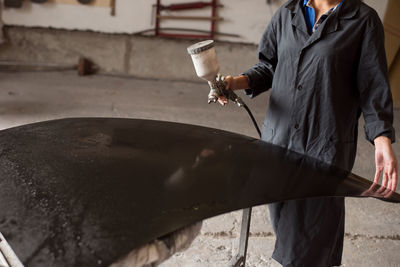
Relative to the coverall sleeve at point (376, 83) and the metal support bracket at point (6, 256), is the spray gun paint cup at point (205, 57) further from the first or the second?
the metal support bracket at point (6, 256)

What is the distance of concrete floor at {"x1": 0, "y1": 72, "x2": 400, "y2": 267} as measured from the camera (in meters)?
2.01

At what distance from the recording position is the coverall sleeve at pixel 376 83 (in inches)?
48.1

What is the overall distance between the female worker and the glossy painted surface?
109 mm

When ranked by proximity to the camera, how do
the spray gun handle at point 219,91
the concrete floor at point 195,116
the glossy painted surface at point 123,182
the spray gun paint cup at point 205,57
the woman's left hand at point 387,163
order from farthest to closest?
1. the concrete floor at point 195,116
2. the spray gun handle at point 219,91
3. the spray gun paint cup at point 205,57
4. the woman's left hand at point 387,163
5. the glossy painted surface at point 123,182

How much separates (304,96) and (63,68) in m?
3.94

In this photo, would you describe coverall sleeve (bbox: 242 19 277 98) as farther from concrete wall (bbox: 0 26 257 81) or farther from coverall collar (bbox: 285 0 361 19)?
concrete wall (bbox: 0 26 257 81)

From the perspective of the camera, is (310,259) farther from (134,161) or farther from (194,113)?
(194,113)

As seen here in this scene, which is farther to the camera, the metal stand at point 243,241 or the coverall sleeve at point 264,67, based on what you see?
the coverall sleeve at point 264,67

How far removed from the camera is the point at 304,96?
4.38 ft

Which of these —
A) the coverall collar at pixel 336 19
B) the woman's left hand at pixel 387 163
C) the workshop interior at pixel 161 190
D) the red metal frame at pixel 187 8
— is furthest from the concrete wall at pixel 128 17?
the woman's left hand at pixel 387 163

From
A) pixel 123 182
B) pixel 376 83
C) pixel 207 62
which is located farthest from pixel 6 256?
pixel 376 83

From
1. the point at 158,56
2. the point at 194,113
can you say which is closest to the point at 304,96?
the point at 194,113

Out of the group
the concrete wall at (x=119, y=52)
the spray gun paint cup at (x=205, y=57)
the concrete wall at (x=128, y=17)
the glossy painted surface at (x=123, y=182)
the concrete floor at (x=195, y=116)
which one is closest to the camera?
the glossy painted surface at (x=123, y=182)

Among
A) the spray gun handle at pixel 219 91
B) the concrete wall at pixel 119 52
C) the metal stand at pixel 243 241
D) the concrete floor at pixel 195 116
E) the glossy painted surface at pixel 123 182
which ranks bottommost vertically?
the concrete floor at pixel 195 116
